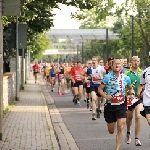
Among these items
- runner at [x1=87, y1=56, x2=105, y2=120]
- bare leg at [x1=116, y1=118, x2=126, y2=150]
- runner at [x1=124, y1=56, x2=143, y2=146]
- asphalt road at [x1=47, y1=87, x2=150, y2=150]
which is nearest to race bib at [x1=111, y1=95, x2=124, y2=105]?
bare leg at [x1=116, y1=118, x2=126, y2=150]

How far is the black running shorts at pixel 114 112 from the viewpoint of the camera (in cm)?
1049

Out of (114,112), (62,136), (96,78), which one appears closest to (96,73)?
(96,78)

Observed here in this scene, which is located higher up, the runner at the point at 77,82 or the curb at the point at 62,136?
the runner at the point at 77,82

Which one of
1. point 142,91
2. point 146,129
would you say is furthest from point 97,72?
point 142,91

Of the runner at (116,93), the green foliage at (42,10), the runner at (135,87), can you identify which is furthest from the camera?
the green foliage at (42,10)

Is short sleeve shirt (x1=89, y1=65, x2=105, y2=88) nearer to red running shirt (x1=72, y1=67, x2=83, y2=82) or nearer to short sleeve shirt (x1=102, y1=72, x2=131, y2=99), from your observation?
red running shirt (x1=72, y1=67, x2=83, y2=82)

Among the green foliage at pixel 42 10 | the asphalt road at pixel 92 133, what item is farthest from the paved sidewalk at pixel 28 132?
the green foliage at pixel 42 10

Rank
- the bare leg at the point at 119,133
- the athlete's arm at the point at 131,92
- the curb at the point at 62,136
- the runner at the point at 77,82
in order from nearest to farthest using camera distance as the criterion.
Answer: the bare leg at the point at 119,133, the athlete's arm at the point at 131,92, the curb at the point at 62,136, the runner at the point at 77,82

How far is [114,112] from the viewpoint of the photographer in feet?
34.7

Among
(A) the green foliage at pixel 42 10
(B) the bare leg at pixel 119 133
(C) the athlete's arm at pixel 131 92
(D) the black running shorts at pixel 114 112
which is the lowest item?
(B) the bare leg at pixel 119 133

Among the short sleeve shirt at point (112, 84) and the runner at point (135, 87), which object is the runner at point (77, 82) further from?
the short sleeve shirt at point (112, 84)

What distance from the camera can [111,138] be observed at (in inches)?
516

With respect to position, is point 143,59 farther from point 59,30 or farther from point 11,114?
point 11,114

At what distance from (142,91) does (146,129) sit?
3.55m
